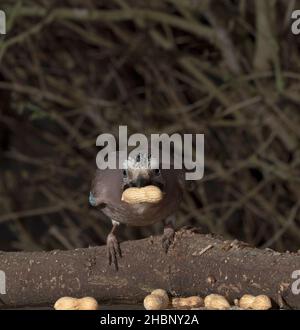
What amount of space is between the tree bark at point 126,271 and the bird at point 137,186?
0.04m

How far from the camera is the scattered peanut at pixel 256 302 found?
103 inches

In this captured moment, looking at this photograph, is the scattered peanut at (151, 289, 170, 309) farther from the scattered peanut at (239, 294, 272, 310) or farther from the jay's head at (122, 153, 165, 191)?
the jay's head at (122, 153, 165, 191)

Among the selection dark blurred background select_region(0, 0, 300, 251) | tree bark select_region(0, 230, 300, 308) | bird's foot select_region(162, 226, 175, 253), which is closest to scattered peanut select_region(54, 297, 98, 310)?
tree bark select_region(0, 230, 300, 308)

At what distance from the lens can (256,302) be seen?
2660mm

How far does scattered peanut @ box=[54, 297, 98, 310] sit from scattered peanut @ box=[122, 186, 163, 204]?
14.6 inches

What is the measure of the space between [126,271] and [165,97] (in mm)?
3283

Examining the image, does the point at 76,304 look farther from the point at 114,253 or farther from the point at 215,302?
the point at 215,302

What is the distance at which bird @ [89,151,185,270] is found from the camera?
304cm

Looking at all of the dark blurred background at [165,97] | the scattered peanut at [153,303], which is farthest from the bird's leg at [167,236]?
the dark blurred background at [165,97]

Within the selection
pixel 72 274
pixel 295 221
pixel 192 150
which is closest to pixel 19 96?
pixel 192 150

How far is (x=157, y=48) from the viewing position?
5.76 m

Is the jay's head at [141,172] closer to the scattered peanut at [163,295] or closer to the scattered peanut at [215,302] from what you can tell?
the scattered peanut at [163,295]

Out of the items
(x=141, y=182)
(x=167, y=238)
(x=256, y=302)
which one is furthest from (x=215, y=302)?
(x=141, y=182)

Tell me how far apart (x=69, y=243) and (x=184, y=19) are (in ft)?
5.99
